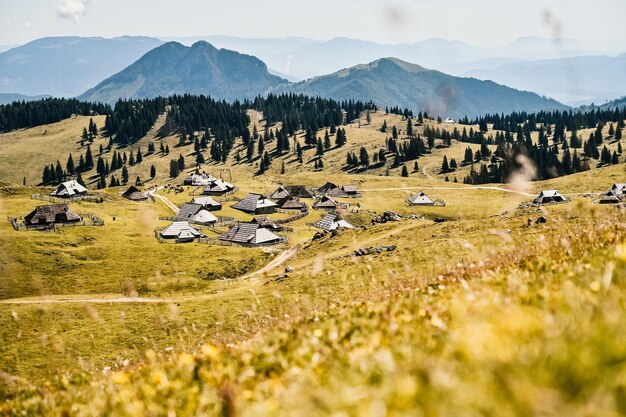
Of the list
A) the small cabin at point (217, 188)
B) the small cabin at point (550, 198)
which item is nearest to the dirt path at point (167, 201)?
the small cabin at point (217, 188)

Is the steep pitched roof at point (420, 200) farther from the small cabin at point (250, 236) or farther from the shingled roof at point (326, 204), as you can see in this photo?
the small cabin at point (250, 236)

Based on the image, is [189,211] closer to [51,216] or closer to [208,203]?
[208,203]

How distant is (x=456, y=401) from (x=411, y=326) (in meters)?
2.92

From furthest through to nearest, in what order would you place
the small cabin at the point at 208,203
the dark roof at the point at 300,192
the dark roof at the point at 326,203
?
the dark roof at the point at 300,192, the dark roof at the point at 326,203, the small cabin at the point at 208,203

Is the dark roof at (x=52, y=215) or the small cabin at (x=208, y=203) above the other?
the dark roof at (x=52, y=215)

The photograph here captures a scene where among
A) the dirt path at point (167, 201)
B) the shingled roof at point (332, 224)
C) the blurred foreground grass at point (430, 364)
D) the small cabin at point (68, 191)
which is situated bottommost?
the shingled roof at point (332, 224)

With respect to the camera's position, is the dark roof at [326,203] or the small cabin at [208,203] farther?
the dark roof at [326,203]

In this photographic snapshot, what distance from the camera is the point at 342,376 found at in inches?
172

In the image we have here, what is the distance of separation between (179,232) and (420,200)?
2717 inches

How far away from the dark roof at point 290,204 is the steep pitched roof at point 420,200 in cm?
2919

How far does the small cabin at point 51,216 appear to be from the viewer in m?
87.6

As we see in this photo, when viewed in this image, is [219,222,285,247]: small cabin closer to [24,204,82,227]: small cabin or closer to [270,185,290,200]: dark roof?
[24,204,82,227]: small cabin

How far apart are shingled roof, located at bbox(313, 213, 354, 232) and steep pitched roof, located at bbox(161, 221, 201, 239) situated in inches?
1082

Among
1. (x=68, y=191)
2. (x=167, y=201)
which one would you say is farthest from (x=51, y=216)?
(x=68, y=191)
